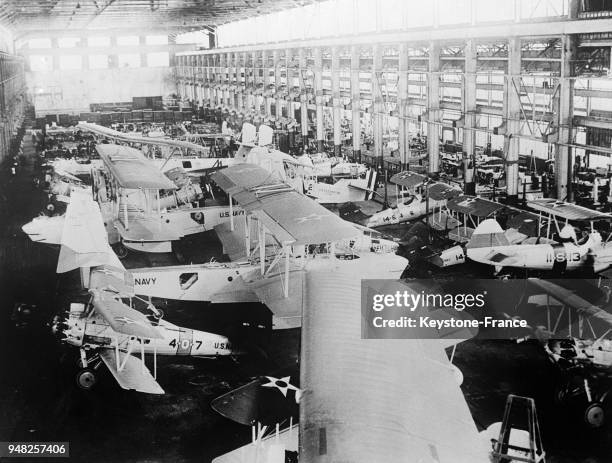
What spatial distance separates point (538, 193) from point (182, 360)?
13.3 metres

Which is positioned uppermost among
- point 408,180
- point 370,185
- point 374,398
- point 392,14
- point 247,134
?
point 392,14

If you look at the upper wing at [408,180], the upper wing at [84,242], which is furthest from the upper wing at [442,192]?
the upper wing at [84,242]

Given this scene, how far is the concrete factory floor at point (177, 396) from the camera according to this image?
27.7ft

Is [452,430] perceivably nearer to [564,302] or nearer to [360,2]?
[564,302]

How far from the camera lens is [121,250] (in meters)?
16.4

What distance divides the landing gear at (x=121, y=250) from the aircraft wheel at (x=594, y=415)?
1142 cm

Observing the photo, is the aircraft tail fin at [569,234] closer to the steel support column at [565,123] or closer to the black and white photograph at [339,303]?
the black and white photograph at [339,303]

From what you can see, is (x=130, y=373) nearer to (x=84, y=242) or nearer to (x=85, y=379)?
(x=85, y=379)

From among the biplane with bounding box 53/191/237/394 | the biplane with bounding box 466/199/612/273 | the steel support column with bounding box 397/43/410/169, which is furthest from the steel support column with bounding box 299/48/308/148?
the biplane with bounding box 53/191/237/394

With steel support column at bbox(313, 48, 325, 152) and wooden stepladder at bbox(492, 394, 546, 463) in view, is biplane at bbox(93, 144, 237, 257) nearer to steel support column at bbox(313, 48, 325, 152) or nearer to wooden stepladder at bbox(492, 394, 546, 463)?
wooden stepladder at bbox(492, 394, 546, 463)

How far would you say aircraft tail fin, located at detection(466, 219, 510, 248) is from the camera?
13859mm

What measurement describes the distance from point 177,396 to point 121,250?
293 inches

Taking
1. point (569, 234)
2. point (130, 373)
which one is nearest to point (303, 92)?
point (569, 234)

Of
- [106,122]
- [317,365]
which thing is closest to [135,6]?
[106,122]
